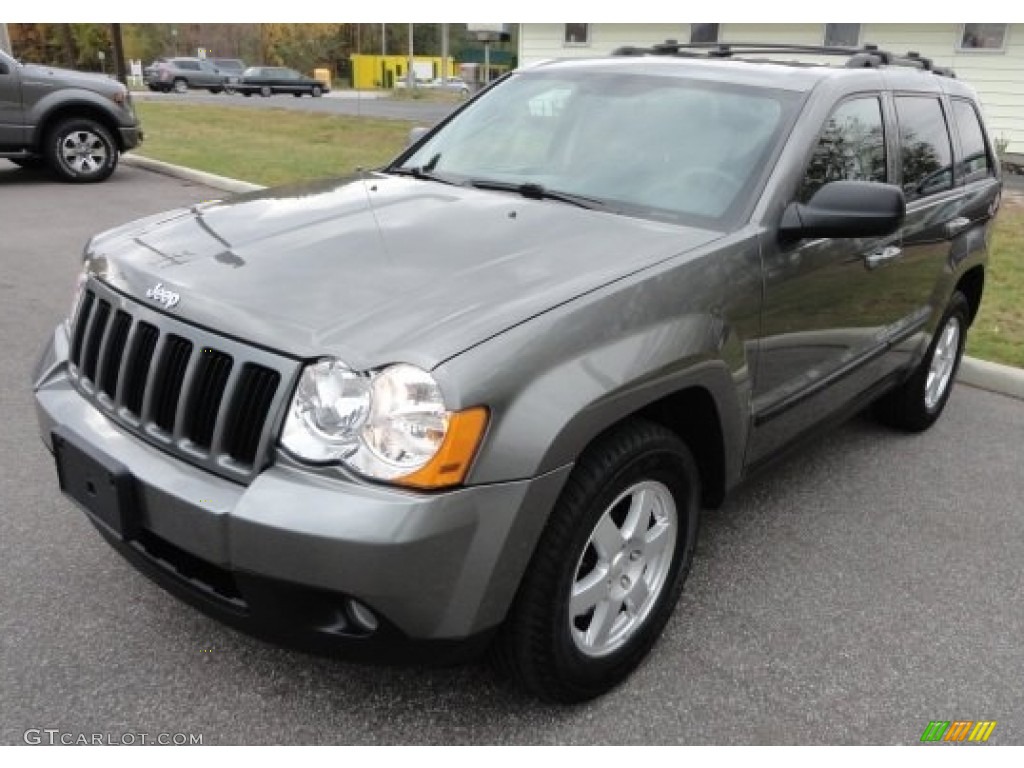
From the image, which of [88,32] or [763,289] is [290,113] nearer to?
[763,289]

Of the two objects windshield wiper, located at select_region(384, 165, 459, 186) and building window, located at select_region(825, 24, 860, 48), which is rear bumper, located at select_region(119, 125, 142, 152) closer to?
windshield wiper, located at select_region(384, 165, 459, 186)

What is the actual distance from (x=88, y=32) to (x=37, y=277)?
6163 centimetres

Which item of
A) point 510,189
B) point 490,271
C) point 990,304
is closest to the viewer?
point 490,271

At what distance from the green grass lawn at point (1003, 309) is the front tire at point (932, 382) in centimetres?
83

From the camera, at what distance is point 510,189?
3.24 meters

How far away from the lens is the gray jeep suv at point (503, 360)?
2.04m

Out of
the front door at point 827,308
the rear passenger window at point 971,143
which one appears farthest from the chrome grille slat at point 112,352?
the rear passenger window at point 971,143

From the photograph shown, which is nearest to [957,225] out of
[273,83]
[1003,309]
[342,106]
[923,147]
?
[923,147]

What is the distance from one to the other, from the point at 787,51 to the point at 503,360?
305 cm

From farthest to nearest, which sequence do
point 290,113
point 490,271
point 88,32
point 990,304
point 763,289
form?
point 88,32 → point 290,113 → point 990,304 → point 763,289 → point 490,271

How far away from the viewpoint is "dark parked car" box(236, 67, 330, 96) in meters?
43.3

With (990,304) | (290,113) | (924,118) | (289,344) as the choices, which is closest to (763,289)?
(289,344)

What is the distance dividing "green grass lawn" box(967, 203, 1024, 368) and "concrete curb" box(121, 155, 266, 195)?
287 inches

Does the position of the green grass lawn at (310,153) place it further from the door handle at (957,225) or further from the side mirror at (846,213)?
the side mirror at (846,213)
